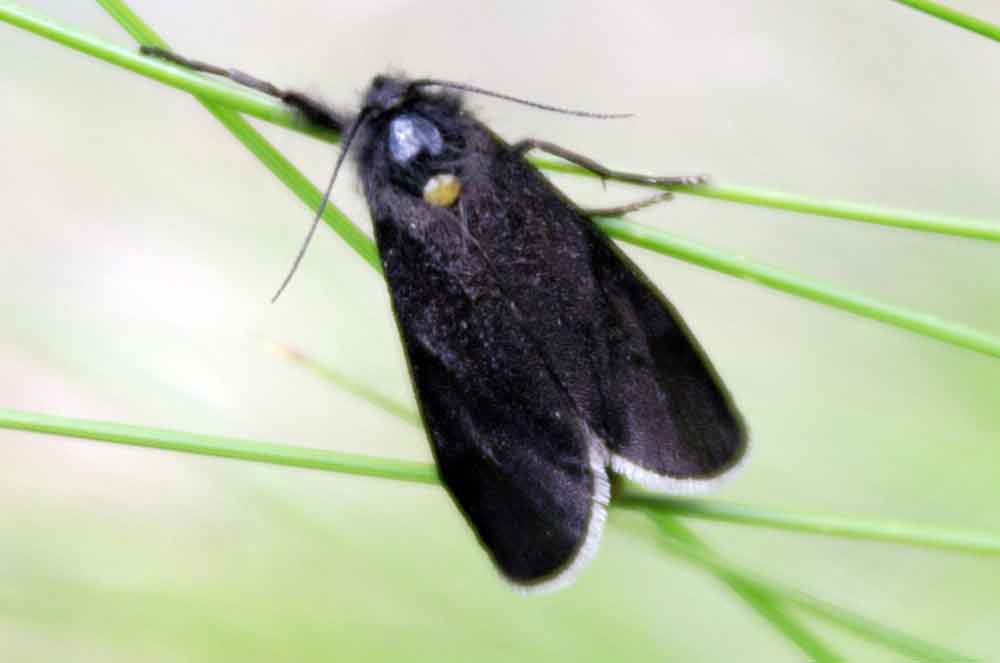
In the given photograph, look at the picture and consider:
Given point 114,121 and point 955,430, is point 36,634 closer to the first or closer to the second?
point 114,121

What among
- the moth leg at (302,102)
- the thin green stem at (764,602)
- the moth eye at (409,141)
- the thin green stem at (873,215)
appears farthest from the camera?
the moth eye at (409,141)

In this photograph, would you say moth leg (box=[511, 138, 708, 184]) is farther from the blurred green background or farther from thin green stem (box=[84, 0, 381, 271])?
the blurred green background

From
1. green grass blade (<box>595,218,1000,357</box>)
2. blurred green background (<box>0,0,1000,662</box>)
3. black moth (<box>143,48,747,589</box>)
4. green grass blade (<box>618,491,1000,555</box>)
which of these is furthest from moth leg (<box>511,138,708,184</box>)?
blurred green background (<box>0,0,1000,662</box>)

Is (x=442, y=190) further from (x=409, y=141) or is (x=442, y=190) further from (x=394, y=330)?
(x=394, y=330)

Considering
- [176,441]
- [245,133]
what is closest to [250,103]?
[245,133]

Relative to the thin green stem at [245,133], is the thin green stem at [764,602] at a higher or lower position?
lower

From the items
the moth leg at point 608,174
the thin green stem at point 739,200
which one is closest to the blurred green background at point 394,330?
the moth leg at point 608,174

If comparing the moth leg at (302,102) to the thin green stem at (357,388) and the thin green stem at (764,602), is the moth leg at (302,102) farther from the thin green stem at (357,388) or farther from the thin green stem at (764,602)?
the thin green stem at (764,602)
